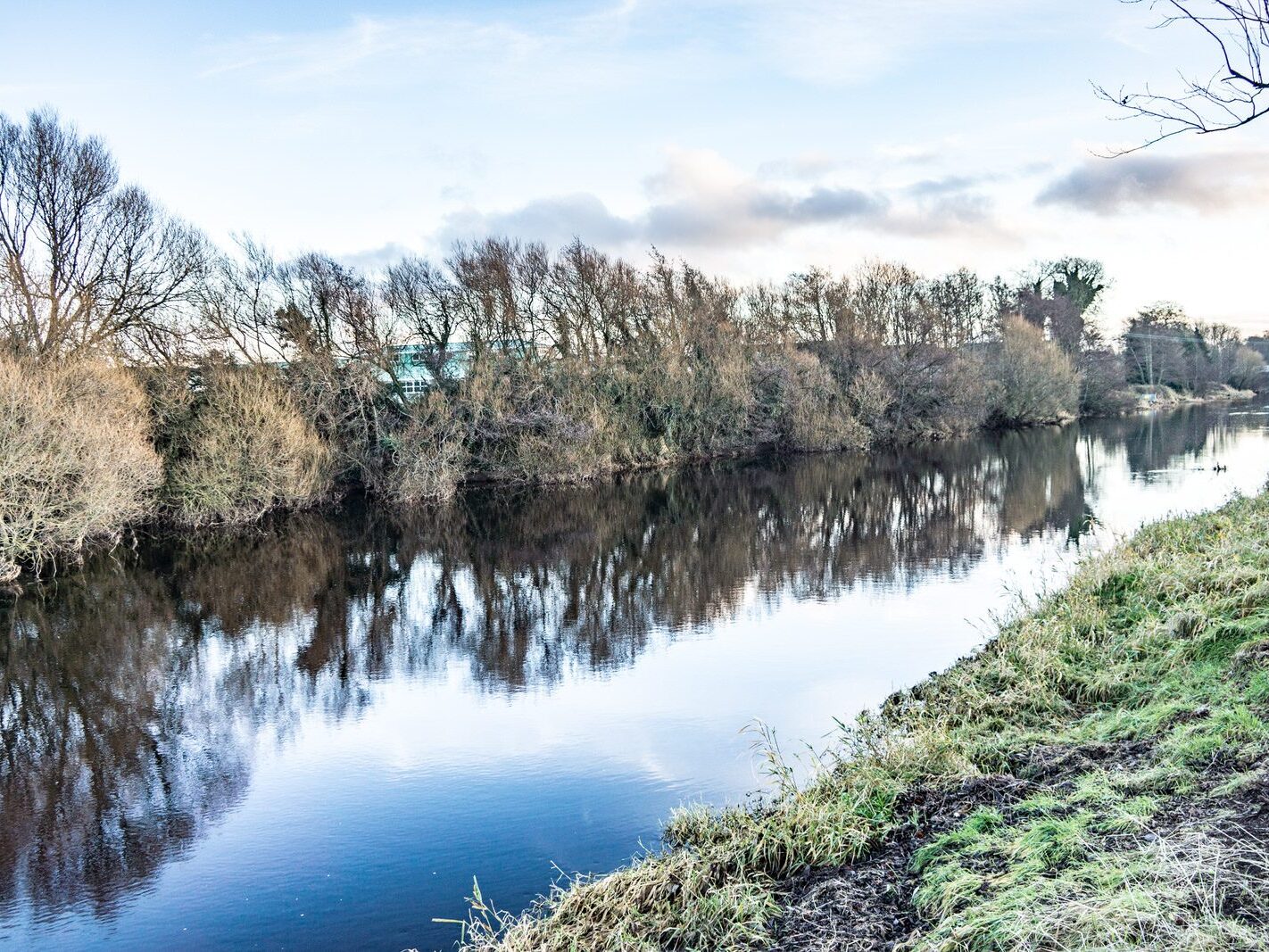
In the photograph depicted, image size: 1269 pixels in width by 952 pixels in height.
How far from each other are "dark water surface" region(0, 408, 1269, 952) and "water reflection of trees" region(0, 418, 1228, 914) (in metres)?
0.06

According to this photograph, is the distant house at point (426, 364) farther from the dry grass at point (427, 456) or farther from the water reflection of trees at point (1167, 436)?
the water reflection of trees at point (1167, 436)

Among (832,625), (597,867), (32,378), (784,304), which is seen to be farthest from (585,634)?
(784,304)

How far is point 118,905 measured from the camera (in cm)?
673

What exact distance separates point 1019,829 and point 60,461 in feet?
60.8

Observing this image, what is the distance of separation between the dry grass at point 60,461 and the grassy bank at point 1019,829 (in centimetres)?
1539

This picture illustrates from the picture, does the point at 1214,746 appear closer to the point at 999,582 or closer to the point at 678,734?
the point at 678,734

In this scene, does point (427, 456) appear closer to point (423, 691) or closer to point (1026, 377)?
point (423, 691)

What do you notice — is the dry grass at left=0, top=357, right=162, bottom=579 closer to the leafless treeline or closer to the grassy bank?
the leafless treeline

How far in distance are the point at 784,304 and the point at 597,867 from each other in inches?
1701

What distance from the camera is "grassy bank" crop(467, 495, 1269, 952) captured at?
3.99m

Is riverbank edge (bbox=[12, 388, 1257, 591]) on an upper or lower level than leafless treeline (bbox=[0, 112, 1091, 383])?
lower

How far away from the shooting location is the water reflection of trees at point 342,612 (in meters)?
8.59

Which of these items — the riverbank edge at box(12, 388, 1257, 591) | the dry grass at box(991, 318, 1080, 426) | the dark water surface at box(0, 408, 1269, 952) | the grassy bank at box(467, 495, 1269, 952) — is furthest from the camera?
the dry grass at box(991, 318, 1080, 426)

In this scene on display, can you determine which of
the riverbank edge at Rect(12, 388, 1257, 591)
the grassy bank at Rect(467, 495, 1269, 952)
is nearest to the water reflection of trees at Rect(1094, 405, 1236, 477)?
the riverbank edge at Rect(12, 388, 1257, 591)
